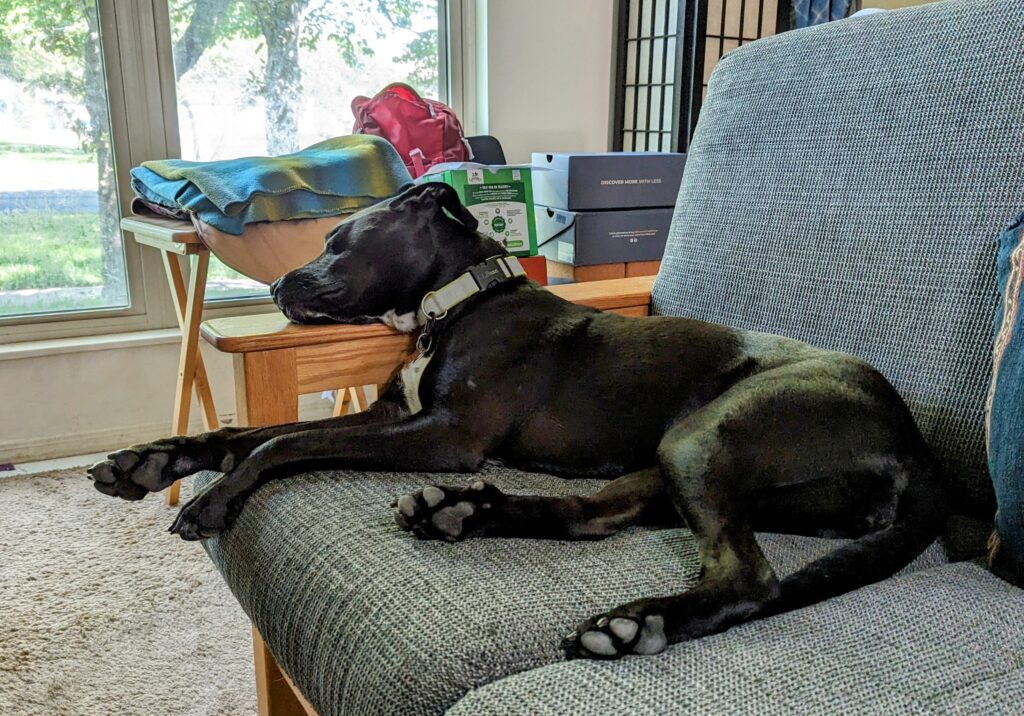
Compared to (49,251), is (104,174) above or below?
above

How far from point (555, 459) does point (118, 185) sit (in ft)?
6.95

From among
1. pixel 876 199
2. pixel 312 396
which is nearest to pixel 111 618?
pixel 312 396

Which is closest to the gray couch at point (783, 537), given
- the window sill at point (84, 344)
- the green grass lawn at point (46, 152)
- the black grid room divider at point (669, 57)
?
the black grid room divider at point (669, 57)

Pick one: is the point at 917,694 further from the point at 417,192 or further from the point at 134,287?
the point at 134,287

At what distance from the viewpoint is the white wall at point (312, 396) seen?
8.79 feet

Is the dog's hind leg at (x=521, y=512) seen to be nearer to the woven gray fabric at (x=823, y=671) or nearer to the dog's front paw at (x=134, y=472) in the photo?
the woven gray fabric at (x=823, y=671)

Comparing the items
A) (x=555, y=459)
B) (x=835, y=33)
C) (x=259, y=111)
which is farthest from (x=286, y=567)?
(x=259, y=111)

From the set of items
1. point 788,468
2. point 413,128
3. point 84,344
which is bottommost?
point 84,344

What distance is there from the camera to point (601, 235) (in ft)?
7.86

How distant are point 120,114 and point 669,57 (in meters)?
1.90

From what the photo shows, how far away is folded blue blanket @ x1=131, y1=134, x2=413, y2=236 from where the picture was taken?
6.47 ft

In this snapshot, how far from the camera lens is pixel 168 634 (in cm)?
176

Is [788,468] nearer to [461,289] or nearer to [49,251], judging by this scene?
[461,289]

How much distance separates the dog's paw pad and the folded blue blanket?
1.43 m
